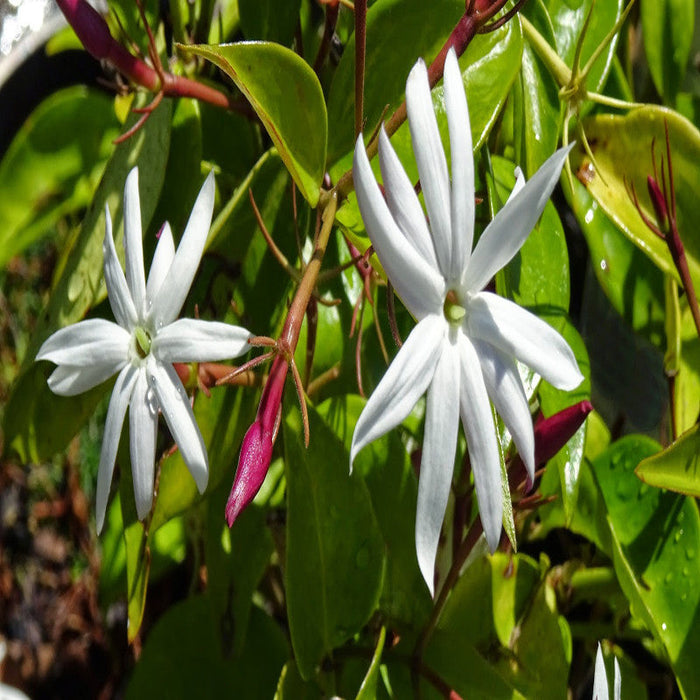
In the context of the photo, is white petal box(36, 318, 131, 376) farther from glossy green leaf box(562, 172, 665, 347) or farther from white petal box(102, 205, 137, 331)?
glossy green leaf box(562, 172, 665, 347)

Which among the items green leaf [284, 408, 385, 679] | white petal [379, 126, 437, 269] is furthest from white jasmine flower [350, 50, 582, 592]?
green leaf [284, 408, 385, 679]

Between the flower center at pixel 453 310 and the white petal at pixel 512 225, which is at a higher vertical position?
the white petal at pixel 512 225

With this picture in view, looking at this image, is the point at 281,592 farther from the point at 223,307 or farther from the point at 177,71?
the point at 177,71

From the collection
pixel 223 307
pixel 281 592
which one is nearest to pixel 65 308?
pixel 223 307

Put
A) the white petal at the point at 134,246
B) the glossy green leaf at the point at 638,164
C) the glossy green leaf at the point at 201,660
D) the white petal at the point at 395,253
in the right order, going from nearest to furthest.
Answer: the white petal at the point at 395,253 < the white petal at the point at 134,246 < the glossy green leaf at the point at 638,164 < the glossy green leaf at the point at 201,660

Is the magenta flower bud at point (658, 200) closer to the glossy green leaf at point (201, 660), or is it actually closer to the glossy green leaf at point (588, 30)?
the glossy green leaf at point (588, 30)

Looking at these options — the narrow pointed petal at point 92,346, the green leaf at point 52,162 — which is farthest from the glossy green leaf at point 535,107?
the green leaf at point 52,162
